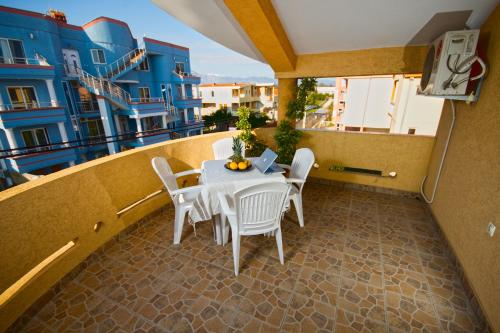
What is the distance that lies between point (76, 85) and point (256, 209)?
41.6 ft

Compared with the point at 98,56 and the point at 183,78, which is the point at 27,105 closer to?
the point at 98,56

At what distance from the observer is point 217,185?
2299mm

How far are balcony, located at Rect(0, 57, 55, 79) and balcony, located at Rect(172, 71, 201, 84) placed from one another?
6.36 meters

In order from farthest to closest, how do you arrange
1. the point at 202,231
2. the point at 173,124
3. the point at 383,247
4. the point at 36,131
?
the point at 173,124
the point at 36,131
the point at 202,231
the point at 383,247

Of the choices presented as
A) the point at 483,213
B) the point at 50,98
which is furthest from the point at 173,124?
the point at 483,213

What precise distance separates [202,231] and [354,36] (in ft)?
11.1

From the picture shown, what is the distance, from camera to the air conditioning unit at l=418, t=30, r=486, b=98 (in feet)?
Result: 6.73

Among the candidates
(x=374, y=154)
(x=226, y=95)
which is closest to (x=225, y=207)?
(x=374, y=154)

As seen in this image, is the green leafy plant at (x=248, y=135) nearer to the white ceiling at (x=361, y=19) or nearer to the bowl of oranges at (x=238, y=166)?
the white ceiling at (x=361, y=19)

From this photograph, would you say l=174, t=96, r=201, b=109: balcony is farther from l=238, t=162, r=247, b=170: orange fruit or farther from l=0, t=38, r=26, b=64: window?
l=238, t=162, r=247, b=170: orange fruit

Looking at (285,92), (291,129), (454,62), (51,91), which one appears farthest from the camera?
(51,91)

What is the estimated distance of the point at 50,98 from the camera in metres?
9.11

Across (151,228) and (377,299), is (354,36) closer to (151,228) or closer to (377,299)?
(377,299)

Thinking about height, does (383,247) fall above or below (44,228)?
below
